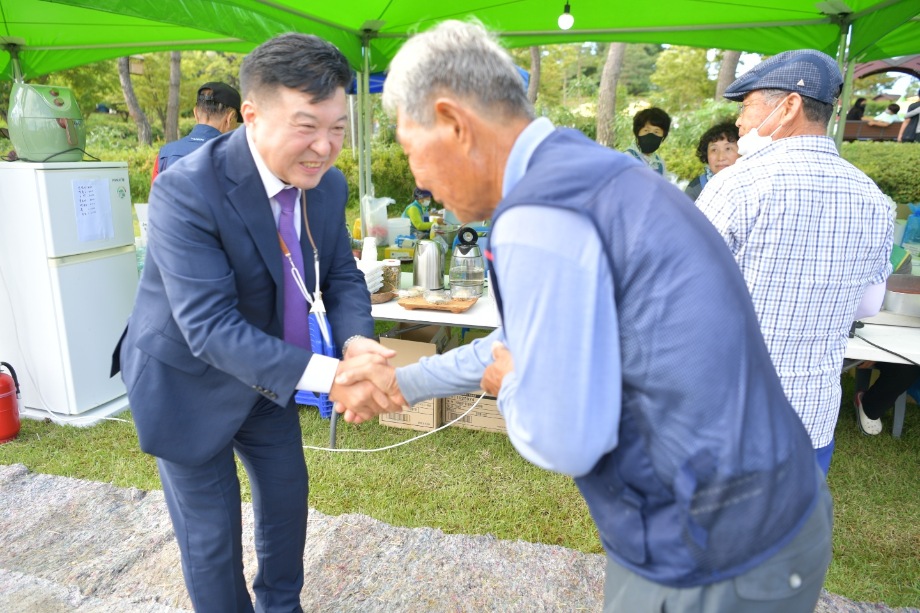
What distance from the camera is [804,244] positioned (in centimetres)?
178

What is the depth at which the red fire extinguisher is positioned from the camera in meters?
3.75

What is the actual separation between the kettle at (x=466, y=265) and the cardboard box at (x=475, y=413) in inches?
28.1

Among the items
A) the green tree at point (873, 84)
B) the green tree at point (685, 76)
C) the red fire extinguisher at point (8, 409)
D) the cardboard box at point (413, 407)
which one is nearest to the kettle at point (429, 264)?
the cardboard box at point (413, 407)

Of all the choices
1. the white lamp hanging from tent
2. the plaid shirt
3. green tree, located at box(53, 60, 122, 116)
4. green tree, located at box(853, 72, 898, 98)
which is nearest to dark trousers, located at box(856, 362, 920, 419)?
the plaid shirt

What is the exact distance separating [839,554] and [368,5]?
4976 millimetres

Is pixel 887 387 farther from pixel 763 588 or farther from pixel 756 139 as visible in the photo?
pixel 763 588

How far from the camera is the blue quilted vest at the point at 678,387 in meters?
0.89

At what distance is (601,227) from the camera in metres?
0.88

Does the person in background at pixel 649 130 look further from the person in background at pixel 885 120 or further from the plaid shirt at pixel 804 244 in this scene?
the person in background at pixel 885 120

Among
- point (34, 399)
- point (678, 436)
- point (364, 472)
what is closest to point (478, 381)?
point (678, 436)

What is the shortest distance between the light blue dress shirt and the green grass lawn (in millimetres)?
2205

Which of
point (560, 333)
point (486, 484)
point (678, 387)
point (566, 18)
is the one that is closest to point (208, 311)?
point (560, 333)

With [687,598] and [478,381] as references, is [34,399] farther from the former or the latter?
[687,598]

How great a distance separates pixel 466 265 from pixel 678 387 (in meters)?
3.08
